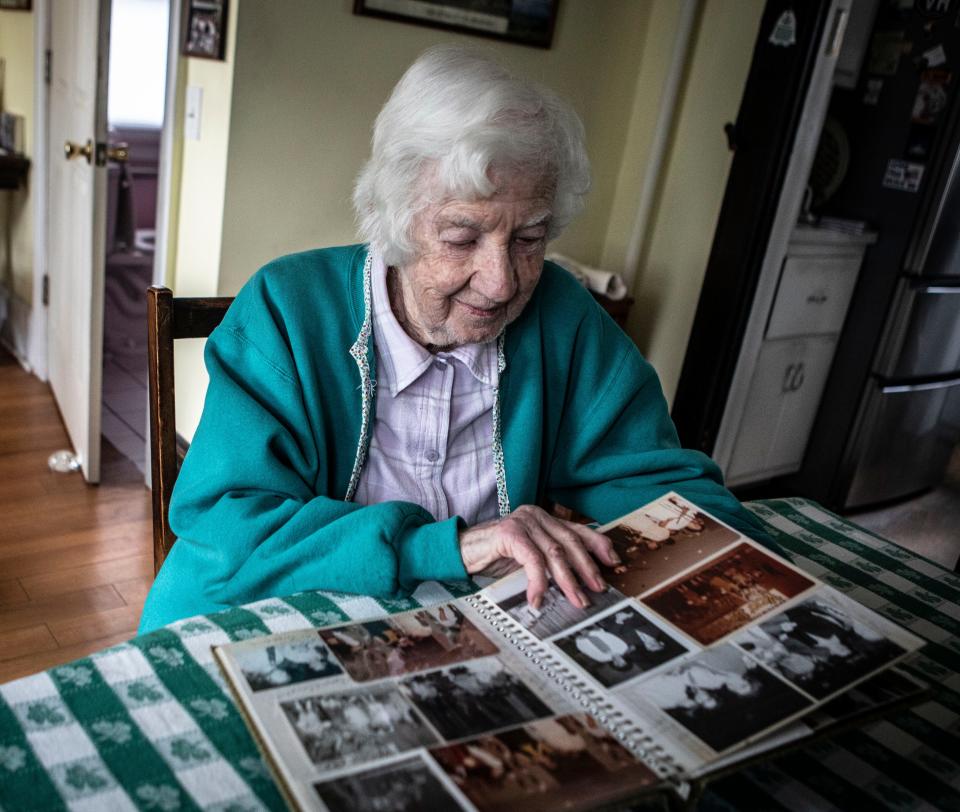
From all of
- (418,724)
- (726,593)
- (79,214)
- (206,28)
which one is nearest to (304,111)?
(206,28)

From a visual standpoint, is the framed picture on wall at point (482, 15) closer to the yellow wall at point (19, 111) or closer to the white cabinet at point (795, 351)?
the white cabinet at point (795, 351)

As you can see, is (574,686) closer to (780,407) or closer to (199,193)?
(199,193)

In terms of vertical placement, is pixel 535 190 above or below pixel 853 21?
below

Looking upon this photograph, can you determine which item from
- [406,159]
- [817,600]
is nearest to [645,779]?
[817,600]

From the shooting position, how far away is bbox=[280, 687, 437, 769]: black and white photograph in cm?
60

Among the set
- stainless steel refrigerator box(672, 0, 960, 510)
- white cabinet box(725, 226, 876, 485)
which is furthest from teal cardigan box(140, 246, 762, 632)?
white cabinet box(725, 226, 876, 485)

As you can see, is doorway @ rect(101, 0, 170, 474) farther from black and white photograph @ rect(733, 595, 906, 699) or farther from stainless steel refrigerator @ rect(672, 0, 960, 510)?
black and white photograph @ rect(733, 595, 906, 699)

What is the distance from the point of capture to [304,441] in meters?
1.06

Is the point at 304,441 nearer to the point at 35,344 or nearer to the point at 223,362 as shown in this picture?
the point at 223,362

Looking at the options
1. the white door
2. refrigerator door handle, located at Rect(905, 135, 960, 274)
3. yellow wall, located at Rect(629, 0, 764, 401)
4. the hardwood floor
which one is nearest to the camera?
the hardwood floor

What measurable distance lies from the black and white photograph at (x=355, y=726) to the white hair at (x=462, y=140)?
0.59 meters

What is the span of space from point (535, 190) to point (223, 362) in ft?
1.37

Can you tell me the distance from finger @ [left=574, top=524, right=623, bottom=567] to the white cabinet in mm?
2166

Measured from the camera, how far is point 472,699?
2.24 feet
